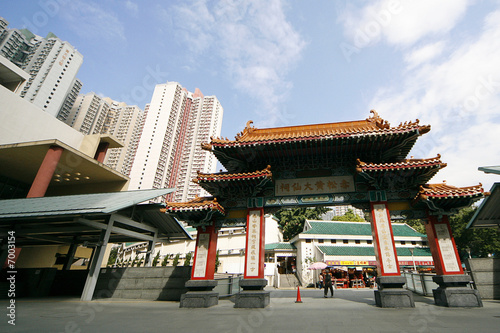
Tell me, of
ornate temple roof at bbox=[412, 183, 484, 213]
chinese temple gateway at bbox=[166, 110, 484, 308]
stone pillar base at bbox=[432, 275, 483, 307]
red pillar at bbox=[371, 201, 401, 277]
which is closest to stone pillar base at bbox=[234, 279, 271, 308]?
chinese temple gateway at bbox=[166, 110, 484, 308]

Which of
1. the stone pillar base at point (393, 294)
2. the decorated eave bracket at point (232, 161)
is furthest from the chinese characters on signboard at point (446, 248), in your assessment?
Answer: the decorated eave bracket at point (232, 161)

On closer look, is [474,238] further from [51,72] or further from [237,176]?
[51,72]

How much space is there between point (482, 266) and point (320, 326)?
1003 cm

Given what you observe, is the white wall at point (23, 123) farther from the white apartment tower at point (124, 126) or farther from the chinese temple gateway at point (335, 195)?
the white apartment tower at point (124, 126)

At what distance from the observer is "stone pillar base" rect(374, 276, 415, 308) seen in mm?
8469

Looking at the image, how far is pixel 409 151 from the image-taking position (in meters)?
11.4

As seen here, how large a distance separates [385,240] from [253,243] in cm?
532

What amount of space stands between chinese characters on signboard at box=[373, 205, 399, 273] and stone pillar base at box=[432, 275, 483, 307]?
1683mm

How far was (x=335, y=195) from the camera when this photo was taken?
10.8 metres

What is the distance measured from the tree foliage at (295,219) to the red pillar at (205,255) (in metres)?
32.4

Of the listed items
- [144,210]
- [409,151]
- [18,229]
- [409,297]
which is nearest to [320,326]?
[409,297]

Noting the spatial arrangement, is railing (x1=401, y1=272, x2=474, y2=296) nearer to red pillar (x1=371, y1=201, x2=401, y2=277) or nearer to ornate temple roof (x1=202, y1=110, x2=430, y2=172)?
red pillar (x1=371, y1=201, x2=401, y2=277)

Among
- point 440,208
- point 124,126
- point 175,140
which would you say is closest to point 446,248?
point 440,208

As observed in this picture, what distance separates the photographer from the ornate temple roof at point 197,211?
10375mm
